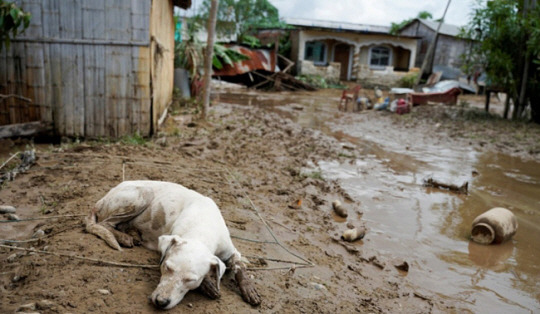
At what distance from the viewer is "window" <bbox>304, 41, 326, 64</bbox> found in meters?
29.5

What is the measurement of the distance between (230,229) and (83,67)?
4.91m

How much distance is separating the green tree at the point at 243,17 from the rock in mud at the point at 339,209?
24.0 metres

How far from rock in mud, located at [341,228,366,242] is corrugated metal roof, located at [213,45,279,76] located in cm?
1907

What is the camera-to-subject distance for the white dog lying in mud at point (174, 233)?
2631 mm

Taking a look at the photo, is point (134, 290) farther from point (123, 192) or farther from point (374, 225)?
point (374, 225)

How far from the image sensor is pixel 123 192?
3555mm

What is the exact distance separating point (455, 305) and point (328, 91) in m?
21.2

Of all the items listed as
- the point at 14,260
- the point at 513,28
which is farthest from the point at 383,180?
the point at 513,28

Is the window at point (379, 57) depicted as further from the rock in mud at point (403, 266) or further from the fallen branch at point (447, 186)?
the rock in mud at point (403, 266)

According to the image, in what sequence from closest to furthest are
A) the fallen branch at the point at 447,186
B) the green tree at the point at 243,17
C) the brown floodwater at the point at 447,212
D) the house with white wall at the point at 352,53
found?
the brown floodwater at the point at 447,212, the fallen branch at the point at 447,186, the house with white wall at the point at 352,53, the green tree at the point at 243,17

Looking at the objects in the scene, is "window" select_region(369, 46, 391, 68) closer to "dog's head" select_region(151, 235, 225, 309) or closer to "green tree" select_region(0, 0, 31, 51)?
"green tree" select_region(0, 0, 31, 51)

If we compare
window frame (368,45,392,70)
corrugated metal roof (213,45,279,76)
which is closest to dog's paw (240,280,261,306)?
corrugated metal roof (213,45,279,76)

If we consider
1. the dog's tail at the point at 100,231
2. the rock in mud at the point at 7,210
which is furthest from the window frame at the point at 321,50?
the dog's tail at the point at 100,231

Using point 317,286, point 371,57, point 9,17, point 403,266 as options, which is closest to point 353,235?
point 403,266
